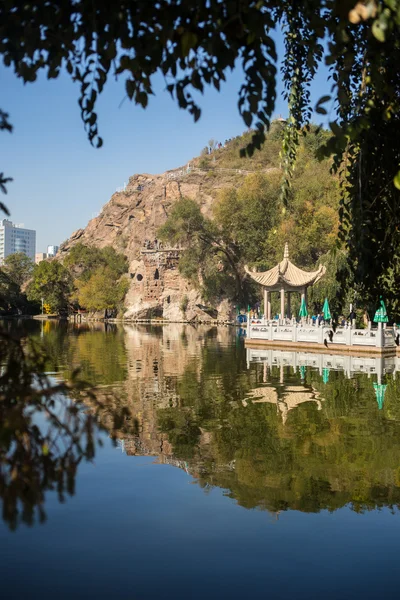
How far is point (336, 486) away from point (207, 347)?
2350 cm

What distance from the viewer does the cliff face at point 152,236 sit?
67.9 meters

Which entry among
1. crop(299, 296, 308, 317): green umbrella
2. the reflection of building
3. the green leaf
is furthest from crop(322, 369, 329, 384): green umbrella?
the green leaf

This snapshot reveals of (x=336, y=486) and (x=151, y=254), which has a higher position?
(x=151, y=254)

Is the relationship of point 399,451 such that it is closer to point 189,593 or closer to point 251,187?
point 189,593

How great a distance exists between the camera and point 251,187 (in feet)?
171

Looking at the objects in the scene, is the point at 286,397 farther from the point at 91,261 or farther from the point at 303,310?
the point at 91,261

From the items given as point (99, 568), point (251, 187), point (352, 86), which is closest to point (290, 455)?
point (99, 568)

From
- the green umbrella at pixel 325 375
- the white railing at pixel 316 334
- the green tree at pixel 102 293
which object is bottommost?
the green umbrella at pixel 325 375

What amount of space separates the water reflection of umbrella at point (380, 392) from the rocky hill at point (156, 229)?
4495 centimetres

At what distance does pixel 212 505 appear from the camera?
24.3 feet

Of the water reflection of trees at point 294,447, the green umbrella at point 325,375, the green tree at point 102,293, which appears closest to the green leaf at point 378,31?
the water reflection of trees at point 294,447

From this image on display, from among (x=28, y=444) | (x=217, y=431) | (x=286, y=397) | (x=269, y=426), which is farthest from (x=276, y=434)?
(x=28, y=444)

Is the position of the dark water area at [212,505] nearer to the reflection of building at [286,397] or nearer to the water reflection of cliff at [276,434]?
the water reflection of cliff at [276,434]

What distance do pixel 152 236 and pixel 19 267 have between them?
21.5m
